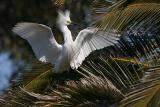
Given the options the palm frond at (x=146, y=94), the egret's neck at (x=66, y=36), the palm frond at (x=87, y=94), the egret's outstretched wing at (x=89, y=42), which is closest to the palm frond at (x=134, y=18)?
the egret's outstretched wing at (x=89, y=42)

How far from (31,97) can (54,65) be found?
1.01 meters

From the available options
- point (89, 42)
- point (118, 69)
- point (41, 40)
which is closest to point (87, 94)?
point (118, 69)

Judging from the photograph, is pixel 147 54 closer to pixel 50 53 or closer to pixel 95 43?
pixel 95 43

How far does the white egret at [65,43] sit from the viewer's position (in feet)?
21.3

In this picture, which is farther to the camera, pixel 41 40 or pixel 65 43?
pixel 41 40

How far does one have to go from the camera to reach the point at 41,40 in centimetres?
732

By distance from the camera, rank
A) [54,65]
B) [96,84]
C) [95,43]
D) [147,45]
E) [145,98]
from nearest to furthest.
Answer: [145,98] < [96,84] < [147,45] < [95,43] < [54,65]

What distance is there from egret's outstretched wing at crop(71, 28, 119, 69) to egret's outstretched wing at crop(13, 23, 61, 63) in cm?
49

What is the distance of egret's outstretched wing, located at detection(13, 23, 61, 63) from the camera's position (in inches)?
275

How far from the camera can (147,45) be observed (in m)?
6.09

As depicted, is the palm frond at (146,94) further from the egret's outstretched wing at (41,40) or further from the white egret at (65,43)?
the egret's outstretched wing at (41,40)

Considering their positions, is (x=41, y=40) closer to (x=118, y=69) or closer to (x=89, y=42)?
(x=89, y=42)

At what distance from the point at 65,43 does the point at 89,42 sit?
1.12 feet

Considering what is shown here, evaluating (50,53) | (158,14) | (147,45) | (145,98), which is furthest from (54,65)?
(145,98)
